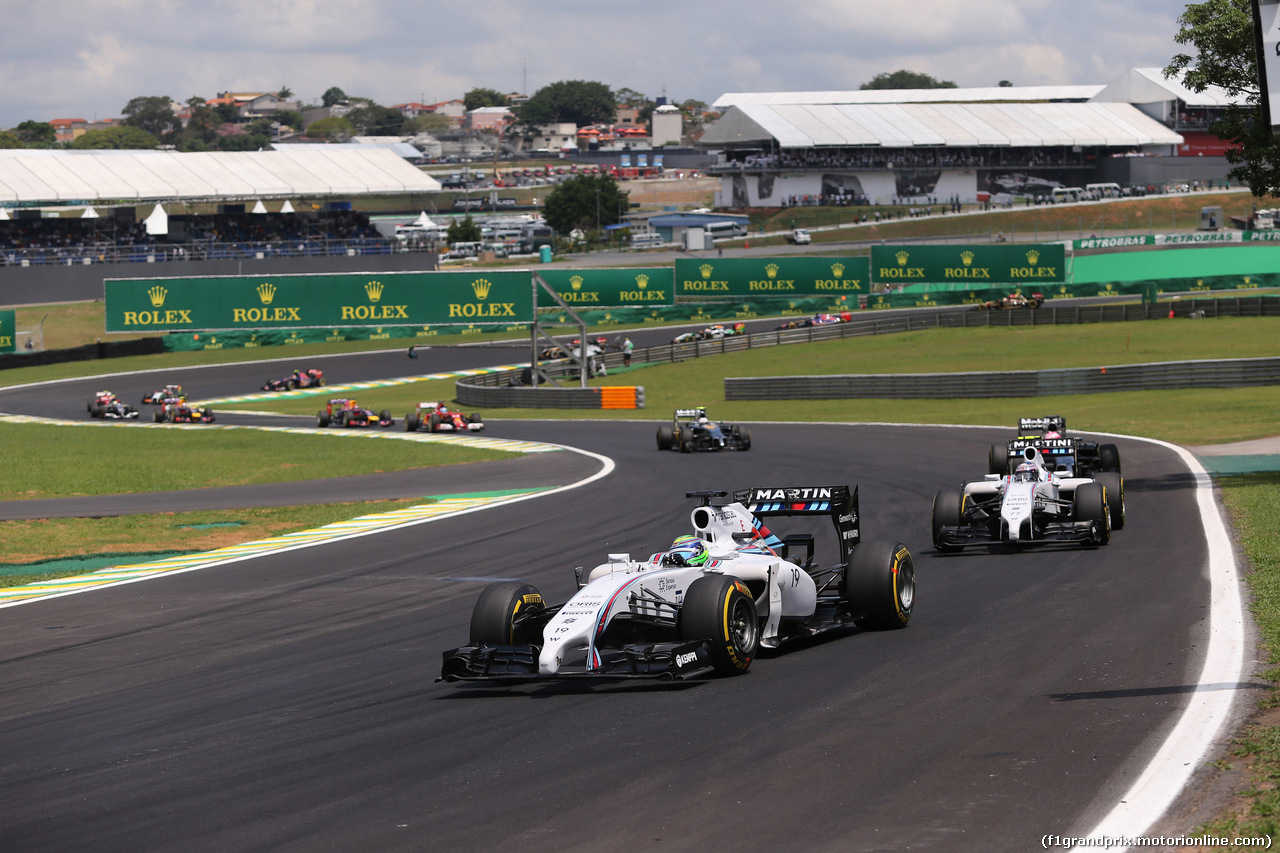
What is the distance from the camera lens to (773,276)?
7162 centimetres

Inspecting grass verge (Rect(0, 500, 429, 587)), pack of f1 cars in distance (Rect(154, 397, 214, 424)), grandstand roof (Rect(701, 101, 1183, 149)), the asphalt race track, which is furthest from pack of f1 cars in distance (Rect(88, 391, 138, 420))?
grandstand roof (Rect(701, 101, 1183, 149))

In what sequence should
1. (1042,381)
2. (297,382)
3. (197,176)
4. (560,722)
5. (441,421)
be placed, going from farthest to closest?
(197,176) → (297,382) → (1042,381) → (441,421) → (560,722)

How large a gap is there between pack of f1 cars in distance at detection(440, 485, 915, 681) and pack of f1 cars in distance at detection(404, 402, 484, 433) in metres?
30.0

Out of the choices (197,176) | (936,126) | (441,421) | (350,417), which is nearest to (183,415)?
(350,417)

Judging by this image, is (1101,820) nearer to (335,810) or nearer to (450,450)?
(335,810)

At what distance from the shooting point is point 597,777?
800 centimetres

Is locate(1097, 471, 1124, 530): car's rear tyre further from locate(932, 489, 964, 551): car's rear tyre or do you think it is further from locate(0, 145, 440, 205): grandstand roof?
locate(0, 145, 440, 205): grandstand roof

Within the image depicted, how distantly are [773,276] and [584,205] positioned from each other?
2865 inches

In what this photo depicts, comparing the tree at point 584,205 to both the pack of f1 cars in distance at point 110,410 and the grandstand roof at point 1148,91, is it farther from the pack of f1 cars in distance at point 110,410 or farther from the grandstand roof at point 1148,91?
the pack of f1 cars in distance at point 110,410

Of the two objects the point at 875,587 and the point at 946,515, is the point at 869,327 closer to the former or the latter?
the point at 946,515

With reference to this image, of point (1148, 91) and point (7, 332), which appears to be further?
point (1148, 91)

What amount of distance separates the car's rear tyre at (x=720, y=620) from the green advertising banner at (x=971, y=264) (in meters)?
62.0

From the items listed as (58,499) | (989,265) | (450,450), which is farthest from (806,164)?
(58,499)

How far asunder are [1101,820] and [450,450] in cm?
3076
